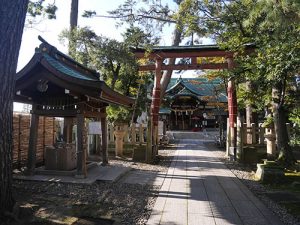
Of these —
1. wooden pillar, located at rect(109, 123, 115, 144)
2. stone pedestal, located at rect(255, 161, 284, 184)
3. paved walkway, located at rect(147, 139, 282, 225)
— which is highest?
wooden pillar, located at rect(109, 123, 115, 144)

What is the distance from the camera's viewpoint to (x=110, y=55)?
14.5 meters

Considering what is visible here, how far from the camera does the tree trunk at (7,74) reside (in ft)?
15.6

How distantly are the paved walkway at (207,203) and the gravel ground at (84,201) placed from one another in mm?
333

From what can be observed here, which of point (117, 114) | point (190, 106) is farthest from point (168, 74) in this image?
point (190, 106)

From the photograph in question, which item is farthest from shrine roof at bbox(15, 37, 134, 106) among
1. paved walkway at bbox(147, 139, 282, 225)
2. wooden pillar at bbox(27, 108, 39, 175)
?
paved walkway at bbox(147, 139, 282, 225)

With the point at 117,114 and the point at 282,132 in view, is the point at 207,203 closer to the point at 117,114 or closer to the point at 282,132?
the point at 282,132

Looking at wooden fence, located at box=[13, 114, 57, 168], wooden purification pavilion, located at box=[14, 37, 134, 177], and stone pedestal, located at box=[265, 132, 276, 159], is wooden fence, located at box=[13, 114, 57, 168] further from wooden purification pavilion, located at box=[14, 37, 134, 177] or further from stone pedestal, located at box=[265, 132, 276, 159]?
stone pedestal, located at box=[265, 132, 276, 159]

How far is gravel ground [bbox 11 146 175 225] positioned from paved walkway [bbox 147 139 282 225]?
33cm

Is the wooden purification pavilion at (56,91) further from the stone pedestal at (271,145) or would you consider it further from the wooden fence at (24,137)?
the stone pedestal at (271,145)

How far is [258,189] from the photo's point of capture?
791 cm

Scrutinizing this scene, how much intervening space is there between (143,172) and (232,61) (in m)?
7.17

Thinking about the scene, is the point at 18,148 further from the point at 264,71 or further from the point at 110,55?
the point at 264,71

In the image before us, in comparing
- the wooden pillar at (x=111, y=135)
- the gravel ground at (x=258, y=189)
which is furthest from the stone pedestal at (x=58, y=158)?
the wooden pillar at (x=111, y=135)

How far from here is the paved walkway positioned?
537 cm
